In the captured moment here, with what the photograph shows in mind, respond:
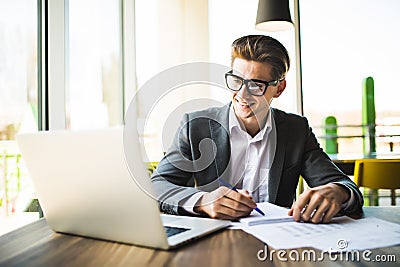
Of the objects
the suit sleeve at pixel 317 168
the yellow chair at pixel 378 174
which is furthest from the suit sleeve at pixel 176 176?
the yellow chair at pixel 378 174

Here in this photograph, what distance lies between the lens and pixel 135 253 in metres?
0.70

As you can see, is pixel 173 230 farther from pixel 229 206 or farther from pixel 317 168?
pixel 317 168

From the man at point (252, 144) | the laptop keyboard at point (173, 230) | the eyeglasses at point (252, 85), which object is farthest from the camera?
the man at point (252, 144)

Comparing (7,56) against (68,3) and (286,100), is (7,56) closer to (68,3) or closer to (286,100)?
(68,3)

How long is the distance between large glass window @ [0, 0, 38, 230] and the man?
0.73m

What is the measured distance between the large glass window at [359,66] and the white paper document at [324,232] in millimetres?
2930

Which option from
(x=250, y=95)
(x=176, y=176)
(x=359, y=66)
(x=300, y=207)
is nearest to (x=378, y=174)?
(x=250, y=95)

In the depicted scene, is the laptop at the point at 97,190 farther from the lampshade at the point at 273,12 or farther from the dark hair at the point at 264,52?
the lampshade at the point at 273,12

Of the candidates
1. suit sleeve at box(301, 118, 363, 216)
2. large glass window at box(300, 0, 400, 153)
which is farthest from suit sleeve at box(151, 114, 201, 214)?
large glass window at box(300, 0, 400, 153)

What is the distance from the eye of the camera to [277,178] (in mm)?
1361

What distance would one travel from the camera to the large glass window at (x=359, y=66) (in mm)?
3652

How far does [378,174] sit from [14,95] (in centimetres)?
183

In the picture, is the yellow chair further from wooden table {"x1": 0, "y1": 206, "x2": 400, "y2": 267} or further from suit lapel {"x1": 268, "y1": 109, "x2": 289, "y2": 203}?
wooden table {"x1": 0, "y1": 206, "x2": 400, "y2": 267}

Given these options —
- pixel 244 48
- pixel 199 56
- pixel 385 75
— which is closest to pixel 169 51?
pixel 199 56
